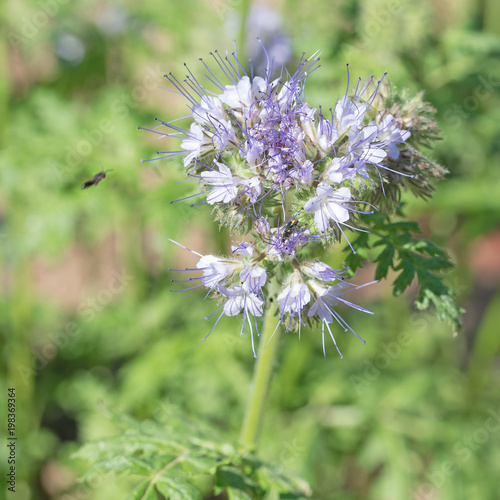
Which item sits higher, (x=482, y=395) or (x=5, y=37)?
(x=5, y=37)

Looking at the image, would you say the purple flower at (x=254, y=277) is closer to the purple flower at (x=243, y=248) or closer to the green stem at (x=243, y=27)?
the purple flower at (x=243, y=248)

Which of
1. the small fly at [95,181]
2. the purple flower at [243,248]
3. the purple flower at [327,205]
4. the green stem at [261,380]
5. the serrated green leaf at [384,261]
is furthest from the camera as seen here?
the small fly at [95,181]

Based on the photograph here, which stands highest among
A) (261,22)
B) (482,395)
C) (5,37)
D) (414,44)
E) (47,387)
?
(261,22)

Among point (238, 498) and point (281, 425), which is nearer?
point (238, 498)

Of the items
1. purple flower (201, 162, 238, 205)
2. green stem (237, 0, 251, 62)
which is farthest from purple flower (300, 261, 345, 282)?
green stem (237, 0, 251, 62)

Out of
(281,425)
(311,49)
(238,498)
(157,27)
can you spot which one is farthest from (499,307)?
(157,27)

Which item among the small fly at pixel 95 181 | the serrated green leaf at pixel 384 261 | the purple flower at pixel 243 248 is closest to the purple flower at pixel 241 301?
the purple flower at pixel 243 248

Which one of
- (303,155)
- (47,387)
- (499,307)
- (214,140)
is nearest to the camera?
(303,155)

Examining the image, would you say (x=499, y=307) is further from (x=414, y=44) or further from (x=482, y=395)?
(x=414, y=44)
